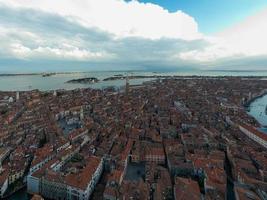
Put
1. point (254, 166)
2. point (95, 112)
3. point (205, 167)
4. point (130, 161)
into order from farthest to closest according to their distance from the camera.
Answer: point (95, 112), point (130, 161), point (254, 166), point (205, 167)

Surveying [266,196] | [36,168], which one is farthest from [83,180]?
[266,196]

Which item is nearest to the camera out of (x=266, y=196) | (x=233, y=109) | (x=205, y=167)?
(x=266, y=196)

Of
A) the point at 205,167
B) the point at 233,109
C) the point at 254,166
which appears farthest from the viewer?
the point at 233,109

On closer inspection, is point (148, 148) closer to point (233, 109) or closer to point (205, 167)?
point (205, 167)

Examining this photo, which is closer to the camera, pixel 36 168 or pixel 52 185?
pixel 52 185

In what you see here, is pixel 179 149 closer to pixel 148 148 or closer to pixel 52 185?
pixel 148 148

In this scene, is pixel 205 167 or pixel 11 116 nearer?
pixel 205 167

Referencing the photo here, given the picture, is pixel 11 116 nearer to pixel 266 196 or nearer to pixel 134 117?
pixel 134 117

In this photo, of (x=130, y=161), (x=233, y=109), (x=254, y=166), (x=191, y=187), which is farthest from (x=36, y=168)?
(x=233, y=109)

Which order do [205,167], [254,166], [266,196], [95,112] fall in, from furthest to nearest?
[95,112] → [254,166] → [205,167] → [266,196]
